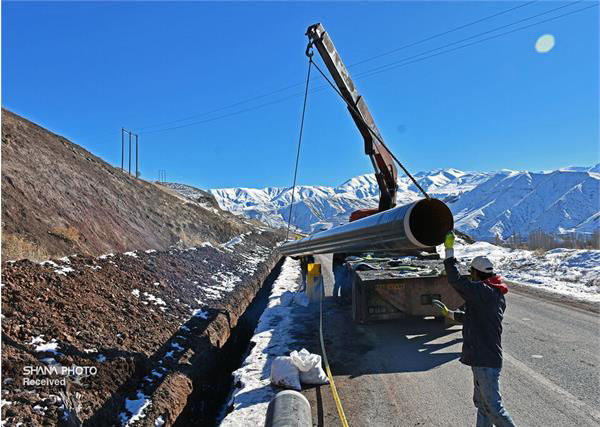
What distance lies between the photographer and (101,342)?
18.0 feet

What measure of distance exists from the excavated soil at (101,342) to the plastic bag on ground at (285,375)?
1.47m

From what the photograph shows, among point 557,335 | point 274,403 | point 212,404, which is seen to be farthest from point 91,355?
point 557,335

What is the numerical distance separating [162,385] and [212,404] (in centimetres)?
117

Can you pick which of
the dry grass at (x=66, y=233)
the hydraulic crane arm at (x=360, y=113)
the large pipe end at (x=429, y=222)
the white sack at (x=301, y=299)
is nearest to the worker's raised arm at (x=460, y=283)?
the large pipe end at (x=429, y=222)

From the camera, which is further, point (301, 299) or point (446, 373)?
point (301, 299)

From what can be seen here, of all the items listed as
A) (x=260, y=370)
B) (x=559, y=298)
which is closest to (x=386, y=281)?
(x=260, y=370)

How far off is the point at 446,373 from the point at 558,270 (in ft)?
39.2

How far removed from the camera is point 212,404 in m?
6.11

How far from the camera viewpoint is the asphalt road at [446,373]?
4164 millimetres

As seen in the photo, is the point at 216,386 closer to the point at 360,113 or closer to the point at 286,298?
the point at 286,298

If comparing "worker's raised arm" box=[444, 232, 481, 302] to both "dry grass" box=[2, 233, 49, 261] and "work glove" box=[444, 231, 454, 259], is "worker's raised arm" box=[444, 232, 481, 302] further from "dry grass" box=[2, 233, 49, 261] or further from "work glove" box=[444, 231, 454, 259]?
"dry grass" box=[2, 233, 49, 261]

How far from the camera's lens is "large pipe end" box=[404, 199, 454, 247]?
146 inches

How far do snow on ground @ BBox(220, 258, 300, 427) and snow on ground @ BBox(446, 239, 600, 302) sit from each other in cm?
475

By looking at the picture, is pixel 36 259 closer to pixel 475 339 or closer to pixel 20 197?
pixel 20 197
